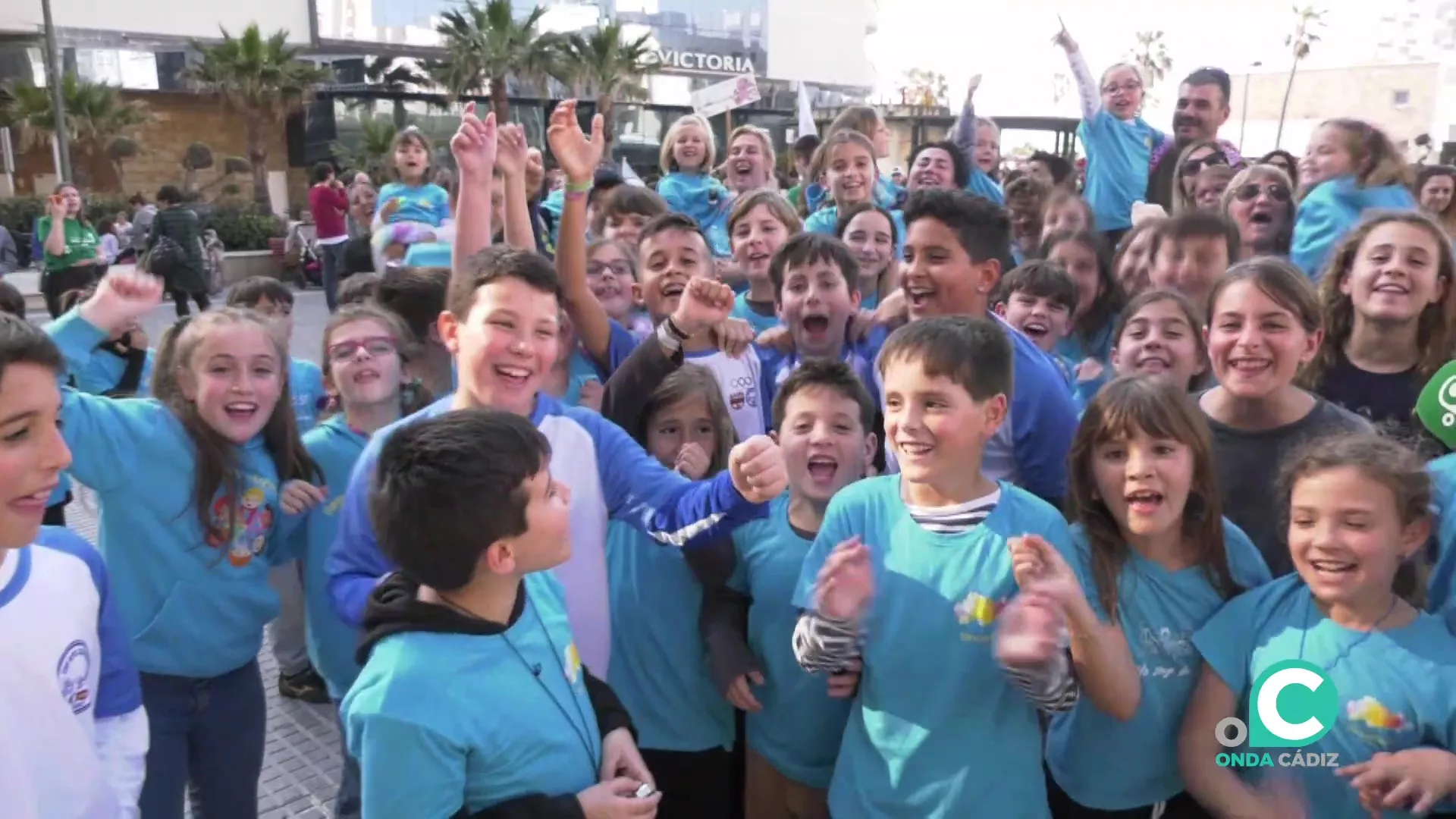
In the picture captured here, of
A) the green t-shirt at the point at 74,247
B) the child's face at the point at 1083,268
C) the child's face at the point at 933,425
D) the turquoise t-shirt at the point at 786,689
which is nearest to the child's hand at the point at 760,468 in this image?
the child's face at the point at 933,425

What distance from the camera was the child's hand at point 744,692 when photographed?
82.9 inches

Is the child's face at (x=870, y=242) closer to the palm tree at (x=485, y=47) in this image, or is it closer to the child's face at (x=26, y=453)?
the child's face at (x=26, y=453)

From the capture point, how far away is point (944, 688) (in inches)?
69.7

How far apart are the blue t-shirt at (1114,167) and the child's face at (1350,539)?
432cm

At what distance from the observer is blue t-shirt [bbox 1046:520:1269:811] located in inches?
75.0

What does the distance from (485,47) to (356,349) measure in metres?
26.5

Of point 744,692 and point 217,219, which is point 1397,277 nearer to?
point 744,692

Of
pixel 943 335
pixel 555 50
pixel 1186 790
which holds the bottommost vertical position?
pixel 1186 790

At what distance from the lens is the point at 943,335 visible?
6.35 ft

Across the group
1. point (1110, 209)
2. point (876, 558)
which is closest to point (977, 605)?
point (876, 558)

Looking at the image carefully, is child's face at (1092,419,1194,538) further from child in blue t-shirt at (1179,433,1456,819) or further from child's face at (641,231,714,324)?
child's face at (641,231,714,324)

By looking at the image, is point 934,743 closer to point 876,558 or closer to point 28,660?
point 876,558

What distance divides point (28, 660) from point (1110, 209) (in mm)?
5744

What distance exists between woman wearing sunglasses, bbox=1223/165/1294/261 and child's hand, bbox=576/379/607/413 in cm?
293
